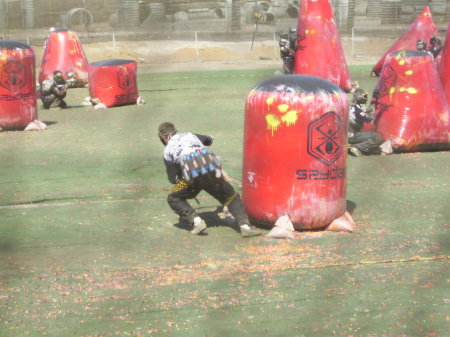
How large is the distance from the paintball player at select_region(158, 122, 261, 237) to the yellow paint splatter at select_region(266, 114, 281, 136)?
59 centimetres

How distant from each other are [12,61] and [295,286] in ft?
30.7

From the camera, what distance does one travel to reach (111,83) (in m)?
17.5

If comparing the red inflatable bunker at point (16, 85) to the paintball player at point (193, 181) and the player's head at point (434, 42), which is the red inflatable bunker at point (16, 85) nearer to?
the paintball player at point (193, 181)

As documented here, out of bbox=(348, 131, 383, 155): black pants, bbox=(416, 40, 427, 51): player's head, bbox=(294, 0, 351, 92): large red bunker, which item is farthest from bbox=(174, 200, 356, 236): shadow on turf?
bbox=(416, 40, 427, 51): player's head

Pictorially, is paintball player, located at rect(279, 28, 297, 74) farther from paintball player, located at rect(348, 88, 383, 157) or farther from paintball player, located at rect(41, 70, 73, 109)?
paintball player, located at rect(348, 88, 383, 157)

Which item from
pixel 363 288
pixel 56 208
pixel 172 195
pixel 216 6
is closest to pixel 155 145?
pixel 56 208

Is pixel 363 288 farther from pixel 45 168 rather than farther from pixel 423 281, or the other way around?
pixel 45 168

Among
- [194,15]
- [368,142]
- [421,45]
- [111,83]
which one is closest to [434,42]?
[421,45]

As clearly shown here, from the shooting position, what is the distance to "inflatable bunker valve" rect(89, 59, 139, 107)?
1755cm

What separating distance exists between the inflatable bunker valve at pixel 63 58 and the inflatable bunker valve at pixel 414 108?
12.2 meters

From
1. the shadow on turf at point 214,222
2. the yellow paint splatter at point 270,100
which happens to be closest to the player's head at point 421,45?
the shadow on turf at point 214,222

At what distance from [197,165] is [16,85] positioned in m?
7.59

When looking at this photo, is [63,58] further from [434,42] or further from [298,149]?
[298,149]

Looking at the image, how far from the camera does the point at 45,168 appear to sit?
35.8 ft
